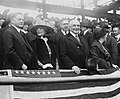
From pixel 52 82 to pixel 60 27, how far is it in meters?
2.17

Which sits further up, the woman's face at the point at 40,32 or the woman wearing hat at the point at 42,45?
the woman's face at the point at 40,32

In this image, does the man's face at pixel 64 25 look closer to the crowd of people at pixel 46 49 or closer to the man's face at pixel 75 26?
the crowd of people at pixel 46 49

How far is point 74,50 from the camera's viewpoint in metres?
3.94

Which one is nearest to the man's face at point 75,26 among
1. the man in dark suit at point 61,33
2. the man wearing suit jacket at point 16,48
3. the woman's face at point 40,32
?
the man in dark suit at point 61,33

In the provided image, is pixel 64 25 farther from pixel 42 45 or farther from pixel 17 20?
pixel 17 20

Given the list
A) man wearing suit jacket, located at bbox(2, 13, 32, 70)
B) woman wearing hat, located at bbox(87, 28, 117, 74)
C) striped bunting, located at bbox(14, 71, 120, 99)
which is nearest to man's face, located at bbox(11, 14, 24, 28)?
man wearing suit jacket, located at bbox(2, 13, 32, 70)

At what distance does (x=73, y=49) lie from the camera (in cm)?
394

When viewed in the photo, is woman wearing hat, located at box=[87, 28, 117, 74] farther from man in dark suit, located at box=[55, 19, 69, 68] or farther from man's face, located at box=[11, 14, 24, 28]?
man's face, located at box=[11, 14, 24, 28]

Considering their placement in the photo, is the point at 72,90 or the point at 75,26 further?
the point at 75,26

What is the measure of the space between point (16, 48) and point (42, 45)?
0.44 m

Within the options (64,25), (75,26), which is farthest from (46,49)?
(64,25)

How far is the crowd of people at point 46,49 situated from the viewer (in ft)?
11.2

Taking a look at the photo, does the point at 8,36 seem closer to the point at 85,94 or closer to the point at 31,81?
the point at 31,81

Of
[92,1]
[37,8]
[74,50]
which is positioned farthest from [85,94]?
[92,1]
